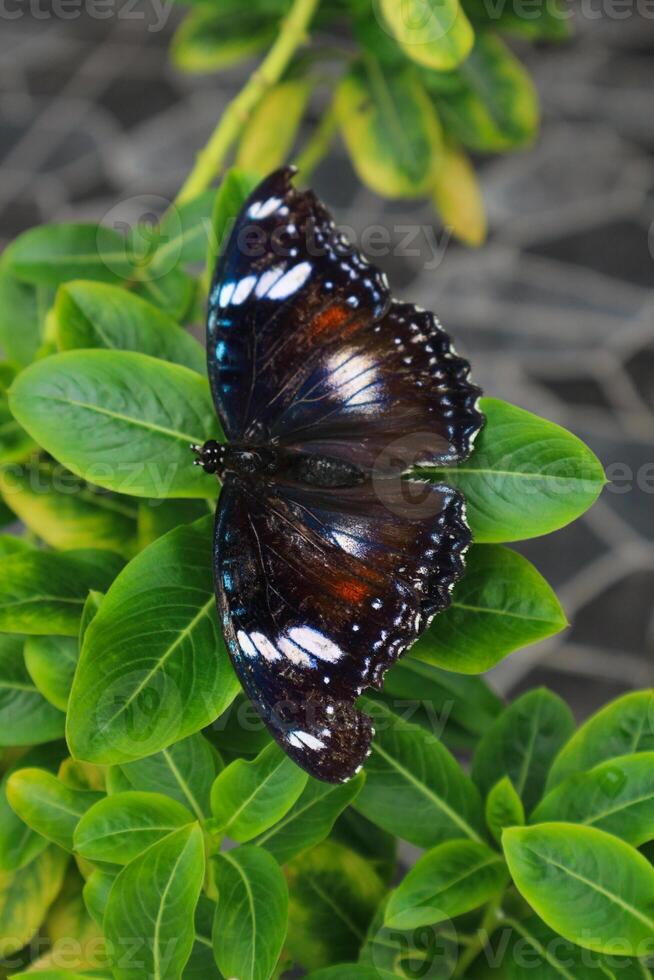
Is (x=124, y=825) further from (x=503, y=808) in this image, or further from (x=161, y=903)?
(x=503, y=808)

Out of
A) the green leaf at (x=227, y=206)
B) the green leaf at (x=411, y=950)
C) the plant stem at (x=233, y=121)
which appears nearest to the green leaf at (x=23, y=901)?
the green leaf at (x=411, y=950)

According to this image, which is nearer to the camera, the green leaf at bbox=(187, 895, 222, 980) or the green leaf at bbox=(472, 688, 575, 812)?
the green leaf at bbox=(187, 895, 222, 980)

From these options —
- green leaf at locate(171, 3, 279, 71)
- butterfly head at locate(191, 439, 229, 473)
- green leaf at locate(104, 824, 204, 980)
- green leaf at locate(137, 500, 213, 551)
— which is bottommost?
green leaf at locate(104, 824, 204, 980)

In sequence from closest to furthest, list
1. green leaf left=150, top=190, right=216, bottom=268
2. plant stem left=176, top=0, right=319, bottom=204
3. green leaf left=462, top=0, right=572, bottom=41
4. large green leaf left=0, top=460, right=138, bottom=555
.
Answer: large green leaf left=0, top=460, right=138, bottom=555
green leaf left=150, top=190, right=216, bottom=268
plant stem left=176, top=0, right=319, bottom=204
green leaf left=462, top=0, right=572, bottom=41

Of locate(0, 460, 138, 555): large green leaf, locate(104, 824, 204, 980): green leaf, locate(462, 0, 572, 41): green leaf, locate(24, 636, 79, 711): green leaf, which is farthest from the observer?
locate(462, 0, 572, 41): green leaf

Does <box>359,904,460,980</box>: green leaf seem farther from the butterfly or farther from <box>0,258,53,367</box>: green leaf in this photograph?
<box>0,258,53,367</box>: green leaf

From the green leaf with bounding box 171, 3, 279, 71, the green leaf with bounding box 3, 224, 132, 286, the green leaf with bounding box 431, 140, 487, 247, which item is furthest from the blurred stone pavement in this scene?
the green leaf with bounding box 3, 224, 132, 286

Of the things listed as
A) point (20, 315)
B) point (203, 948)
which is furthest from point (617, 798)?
point (20, 315)

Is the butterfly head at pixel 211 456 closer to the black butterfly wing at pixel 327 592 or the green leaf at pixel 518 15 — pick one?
the black butterfly wing at pixel 327 592
